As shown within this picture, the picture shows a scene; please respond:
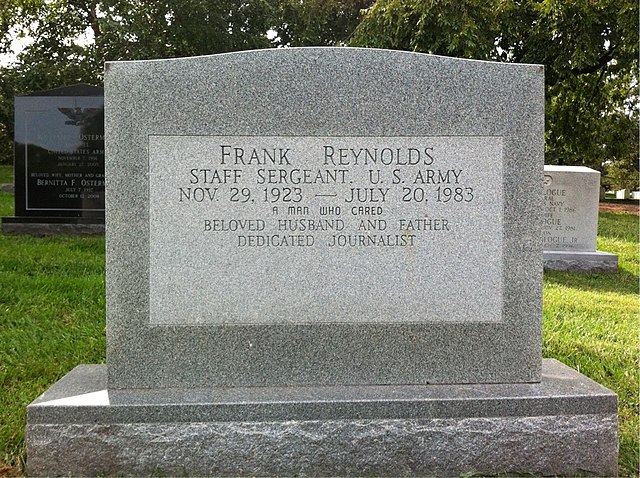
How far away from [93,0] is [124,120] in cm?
2004

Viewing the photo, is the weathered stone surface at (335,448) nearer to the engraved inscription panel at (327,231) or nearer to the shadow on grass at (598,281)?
the engraved inscription panel at (327,231)

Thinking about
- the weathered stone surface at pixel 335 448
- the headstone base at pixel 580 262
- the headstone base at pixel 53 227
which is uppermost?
the headstone base at pixel 53 227

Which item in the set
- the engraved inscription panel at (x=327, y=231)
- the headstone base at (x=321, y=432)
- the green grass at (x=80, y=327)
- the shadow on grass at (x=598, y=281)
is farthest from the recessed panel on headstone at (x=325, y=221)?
the shadow on grass at (x=598, y=281)

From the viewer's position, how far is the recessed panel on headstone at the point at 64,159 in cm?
930

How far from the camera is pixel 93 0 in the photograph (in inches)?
806

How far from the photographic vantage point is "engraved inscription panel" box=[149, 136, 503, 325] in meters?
2.99

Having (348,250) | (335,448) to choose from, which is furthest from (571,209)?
(335,448)

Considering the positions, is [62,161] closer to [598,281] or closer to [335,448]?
[598,281]

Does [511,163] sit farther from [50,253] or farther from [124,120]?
[50,253]

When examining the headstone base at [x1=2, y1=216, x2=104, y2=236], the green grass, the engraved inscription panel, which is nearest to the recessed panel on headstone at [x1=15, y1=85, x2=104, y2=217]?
the headstone base at [x1=2, y1=216, x2=104, y2=236]

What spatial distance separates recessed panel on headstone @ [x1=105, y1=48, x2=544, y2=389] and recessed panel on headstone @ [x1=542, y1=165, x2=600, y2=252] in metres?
6.28

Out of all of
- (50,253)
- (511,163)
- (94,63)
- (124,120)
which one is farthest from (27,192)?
(94,63)

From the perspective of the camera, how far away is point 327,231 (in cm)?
305

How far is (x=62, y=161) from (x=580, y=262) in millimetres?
7516
